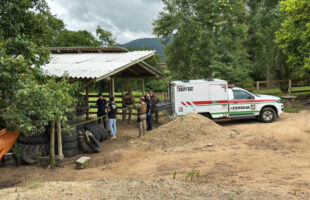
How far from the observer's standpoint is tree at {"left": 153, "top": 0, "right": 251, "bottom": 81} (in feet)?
69.1

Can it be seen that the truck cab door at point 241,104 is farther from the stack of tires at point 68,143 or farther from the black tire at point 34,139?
the black tire at point 34,139

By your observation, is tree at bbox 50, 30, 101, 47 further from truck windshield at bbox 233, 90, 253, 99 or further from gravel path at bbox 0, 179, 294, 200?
gravel path at bbox 0, 179, 294, 200

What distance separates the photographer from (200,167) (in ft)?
24.5

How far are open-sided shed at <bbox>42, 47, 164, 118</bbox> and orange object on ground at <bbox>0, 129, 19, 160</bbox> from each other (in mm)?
2455

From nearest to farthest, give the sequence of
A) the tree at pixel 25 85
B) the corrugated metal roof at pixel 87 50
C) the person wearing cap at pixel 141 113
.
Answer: the tree at pixel 25 85
the person wearing cap at pixel 141 113
the corrugated metal roof at pixel 87 50

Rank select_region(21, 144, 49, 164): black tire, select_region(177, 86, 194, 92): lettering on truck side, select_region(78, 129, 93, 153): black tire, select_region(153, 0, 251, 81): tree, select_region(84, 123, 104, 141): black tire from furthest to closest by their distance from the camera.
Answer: select_region(153, 0, 251, 81): tree < select_region(177, 86, 194, 92): lettering on truck side < select_region(84, 123, 104, 141): black tire < select_region(78, 129, 93, 153): black tire < select_region(21, 144, 49, 164): black tire

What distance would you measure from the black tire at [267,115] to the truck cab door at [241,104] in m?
0.50

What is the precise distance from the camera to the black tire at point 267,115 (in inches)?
543

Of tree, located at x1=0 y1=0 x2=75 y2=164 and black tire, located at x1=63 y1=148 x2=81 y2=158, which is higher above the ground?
tree, located at x1=0 y1=0 x2=75 y2=164

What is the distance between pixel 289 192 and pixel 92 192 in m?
4.02

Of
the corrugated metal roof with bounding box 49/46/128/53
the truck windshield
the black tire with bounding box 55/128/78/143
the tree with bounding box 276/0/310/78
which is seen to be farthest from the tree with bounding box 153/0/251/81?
the black tire with bounding box 55/128/78/143

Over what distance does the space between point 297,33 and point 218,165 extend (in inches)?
590

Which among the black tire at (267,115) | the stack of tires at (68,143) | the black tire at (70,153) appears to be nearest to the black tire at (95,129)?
the stack of tires at (68,143)

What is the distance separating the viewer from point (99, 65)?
13.0m
